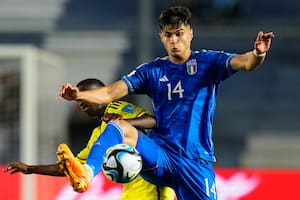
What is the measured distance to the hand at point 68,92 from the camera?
581 centimetres

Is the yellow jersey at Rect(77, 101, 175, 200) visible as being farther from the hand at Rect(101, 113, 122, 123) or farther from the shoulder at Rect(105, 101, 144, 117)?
the hand at Rect(101, 113, 122, 123)

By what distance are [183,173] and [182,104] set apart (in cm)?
41

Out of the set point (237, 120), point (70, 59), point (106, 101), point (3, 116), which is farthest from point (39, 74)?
point (106, 101)

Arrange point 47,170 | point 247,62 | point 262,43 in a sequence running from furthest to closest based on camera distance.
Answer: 1. point 47,170
2. point 247,62
3. point 262,43

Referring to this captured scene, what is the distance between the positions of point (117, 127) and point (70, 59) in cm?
863

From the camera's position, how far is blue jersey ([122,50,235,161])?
6082 mm

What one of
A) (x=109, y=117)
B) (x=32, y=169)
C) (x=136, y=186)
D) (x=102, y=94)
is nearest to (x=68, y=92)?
(x=102, y=94)

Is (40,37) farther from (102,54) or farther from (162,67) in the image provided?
(162,67)

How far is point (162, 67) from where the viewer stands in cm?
619

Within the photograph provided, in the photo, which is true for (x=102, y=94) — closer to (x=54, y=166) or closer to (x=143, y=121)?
(x=143, y=121)

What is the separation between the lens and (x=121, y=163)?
221 inches

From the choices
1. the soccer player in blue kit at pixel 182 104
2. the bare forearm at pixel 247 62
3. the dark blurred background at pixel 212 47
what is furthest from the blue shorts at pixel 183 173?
the dark blurred background at pixel 212 47

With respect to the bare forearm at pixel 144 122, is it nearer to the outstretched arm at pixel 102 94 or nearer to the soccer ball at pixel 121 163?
the outstretched arm at pixel 102 94

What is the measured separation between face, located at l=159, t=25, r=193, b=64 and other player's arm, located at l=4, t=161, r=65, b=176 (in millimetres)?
1031
